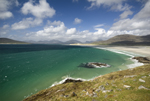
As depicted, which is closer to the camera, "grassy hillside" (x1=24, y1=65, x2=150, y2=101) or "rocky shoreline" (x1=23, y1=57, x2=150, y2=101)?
"grassy hillside" (x1=24, y1=65, x2=150, y2=101)

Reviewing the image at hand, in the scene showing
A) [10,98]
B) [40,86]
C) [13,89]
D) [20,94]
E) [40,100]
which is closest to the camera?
[40,100]

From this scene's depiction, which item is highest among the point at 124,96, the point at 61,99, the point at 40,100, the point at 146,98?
the point at 146,98

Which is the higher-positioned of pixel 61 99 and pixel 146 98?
pixel 146 98

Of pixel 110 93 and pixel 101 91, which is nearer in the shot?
pixel 110 93

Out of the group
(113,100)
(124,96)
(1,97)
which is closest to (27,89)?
(1,97)

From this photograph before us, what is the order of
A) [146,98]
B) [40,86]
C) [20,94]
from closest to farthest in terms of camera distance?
[146,98] → [20,94] → [40,86]

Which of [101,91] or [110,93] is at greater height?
[110,93]

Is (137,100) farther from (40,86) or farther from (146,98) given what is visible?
(40,86)

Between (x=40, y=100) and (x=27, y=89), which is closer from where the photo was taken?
(x=40, y=100)

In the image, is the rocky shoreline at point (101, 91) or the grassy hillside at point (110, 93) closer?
the grassy hillside at point (110, 93)

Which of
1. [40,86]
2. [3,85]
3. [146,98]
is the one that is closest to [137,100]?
[146,98]
